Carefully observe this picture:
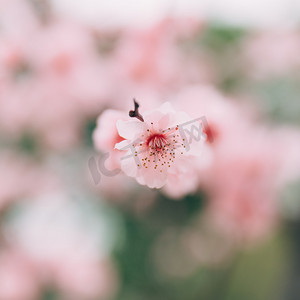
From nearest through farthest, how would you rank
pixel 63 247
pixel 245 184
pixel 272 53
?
1. pixel 245 184
2. pixel 63 247
3. pixel 272 53

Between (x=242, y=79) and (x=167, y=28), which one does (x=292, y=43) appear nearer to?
(x=242, y=79)

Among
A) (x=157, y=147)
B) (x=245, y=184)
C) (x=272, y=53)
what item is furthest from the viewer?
(x=272, y=53)

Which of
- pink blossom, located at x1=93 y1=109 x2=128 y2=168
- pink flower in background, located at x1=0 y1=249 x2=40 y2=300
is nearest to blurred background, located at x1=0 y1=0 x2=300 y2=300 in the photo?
pink flower in background, located at x1=0 y1=249 x2=40 y2=300

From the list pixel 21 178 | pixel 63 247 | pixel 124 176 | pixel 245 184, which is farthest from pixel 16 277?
pixel 245 184

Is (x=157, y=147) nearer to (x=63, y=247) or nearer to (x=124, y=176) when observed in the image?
(x=124, y=176)

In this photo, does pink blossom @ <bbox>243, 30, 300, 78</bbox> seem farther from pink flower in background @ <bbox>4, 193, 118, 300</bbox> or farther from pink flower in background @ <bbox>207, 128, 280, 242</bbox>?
pink flower in background @ <bbox>4, 193, 118, 300</bbox>
